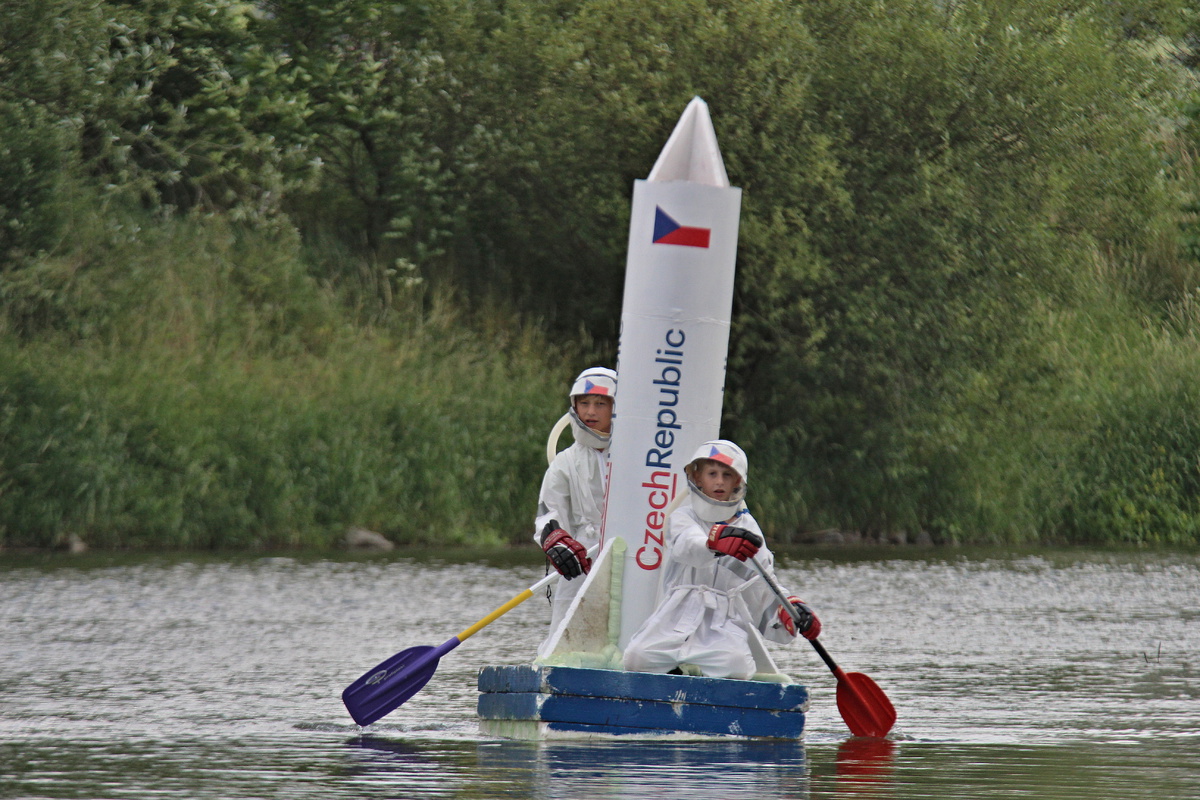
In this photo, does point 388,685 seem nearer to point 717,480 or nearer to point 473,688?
point 473,688

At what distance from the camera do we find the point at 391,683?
40.9 ft

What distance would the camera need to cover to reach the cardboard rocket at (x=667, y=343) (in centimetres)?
1230

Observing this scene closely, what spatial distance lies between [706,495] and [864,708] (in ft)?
5.27

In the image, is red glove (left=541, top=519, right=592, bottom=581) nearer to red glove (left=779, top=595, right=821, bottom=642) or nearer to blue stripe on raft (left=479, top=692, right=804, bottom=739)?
blue stripe on raft (left=479, top=692, right=804, bottom=739)

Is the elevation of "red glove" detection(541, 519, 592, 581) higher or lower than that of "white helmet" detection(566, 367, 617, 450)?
lower

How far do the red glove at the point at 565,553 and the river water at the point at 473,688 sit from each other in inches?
46.2

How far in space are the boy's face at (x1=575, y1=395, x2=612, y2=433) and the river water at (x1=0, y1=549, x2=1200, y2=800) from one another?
206 cm

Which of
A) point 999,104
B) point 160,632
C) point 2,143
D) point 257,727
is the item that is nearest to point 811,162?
point 999,104

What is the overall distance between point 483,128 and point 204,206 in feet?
17.2

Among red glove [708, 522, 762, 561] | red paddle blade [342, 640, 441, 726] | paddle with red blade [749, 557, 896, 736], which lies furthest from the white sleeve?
paddle with red blade [749, 557, 896, 736]

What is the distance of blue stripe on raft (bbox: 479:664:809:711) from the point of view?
11.4 meters

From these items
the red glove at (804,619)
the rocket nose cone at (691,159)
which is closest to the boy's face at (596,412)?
the rocket nose cone at (691,159)

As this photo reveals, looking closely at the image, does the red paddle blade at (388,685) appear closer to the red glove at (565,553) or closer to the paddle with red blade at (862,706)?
the red glove at (565,553)

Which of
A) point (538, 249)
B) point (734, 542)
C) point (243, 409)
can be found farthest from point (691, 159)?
point (538, 249)
